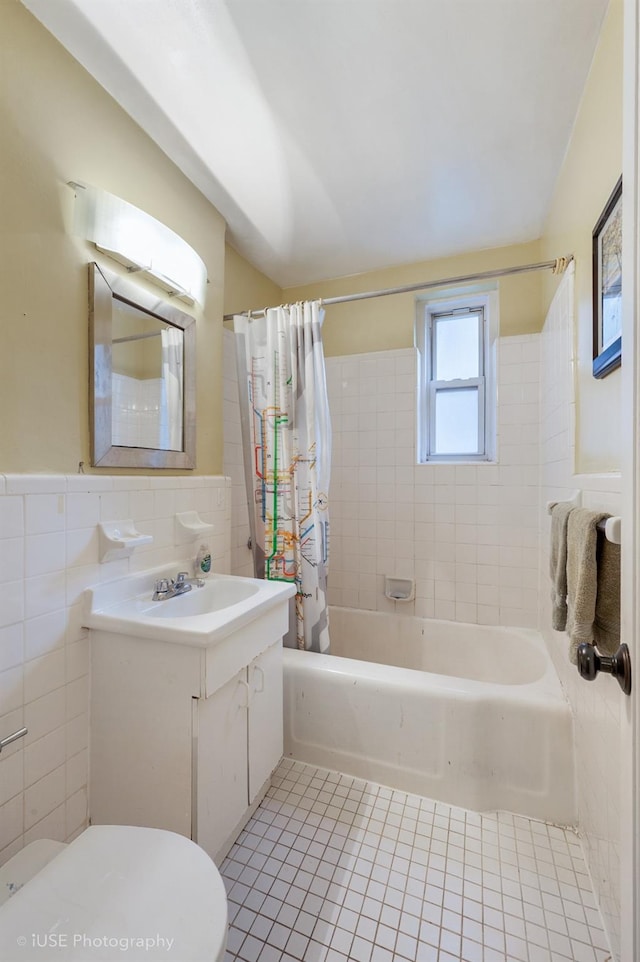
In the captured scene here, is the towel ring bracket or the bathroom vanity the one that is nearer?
the towel ring bracket

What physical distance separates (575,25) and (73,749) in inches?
102

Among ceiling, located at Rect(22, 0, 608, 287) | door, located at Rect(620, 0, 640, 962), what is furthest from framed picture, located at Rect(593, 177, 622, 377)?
ceiling, located at Rect(22, 0, 608, 287)

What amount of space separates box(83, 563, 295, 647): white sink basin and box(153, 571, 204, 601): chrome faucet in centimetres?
2

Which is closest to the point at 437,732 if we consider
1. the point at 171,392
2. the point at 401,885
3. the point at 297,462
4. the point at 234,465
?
the point at 401,885

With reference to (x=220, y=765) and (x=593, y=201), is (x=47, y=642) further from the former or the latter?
(x=593, y=201)

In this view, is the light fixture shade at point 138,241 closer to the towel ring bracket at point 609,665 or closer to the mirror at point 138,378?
the mirror at point 138,378

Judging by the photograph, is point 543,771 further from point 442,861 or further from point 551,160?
point 551,160

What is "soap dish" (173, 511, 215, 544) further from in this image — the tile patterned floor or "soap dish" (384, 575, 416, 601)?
"soap dish" (384, 575, 416, 601)

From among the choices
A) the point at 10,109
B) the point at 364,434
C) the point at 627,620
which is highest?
the point at 10,109

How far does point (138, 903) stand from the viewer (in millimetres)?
707

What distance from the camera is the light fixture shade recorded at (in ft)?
3.97

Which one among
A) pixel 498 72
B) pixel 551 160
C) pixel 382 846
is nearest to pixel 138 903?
pixel 382 846

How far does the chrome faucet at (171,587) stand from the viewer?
1357mm

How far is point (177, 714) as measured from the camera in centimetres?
106
